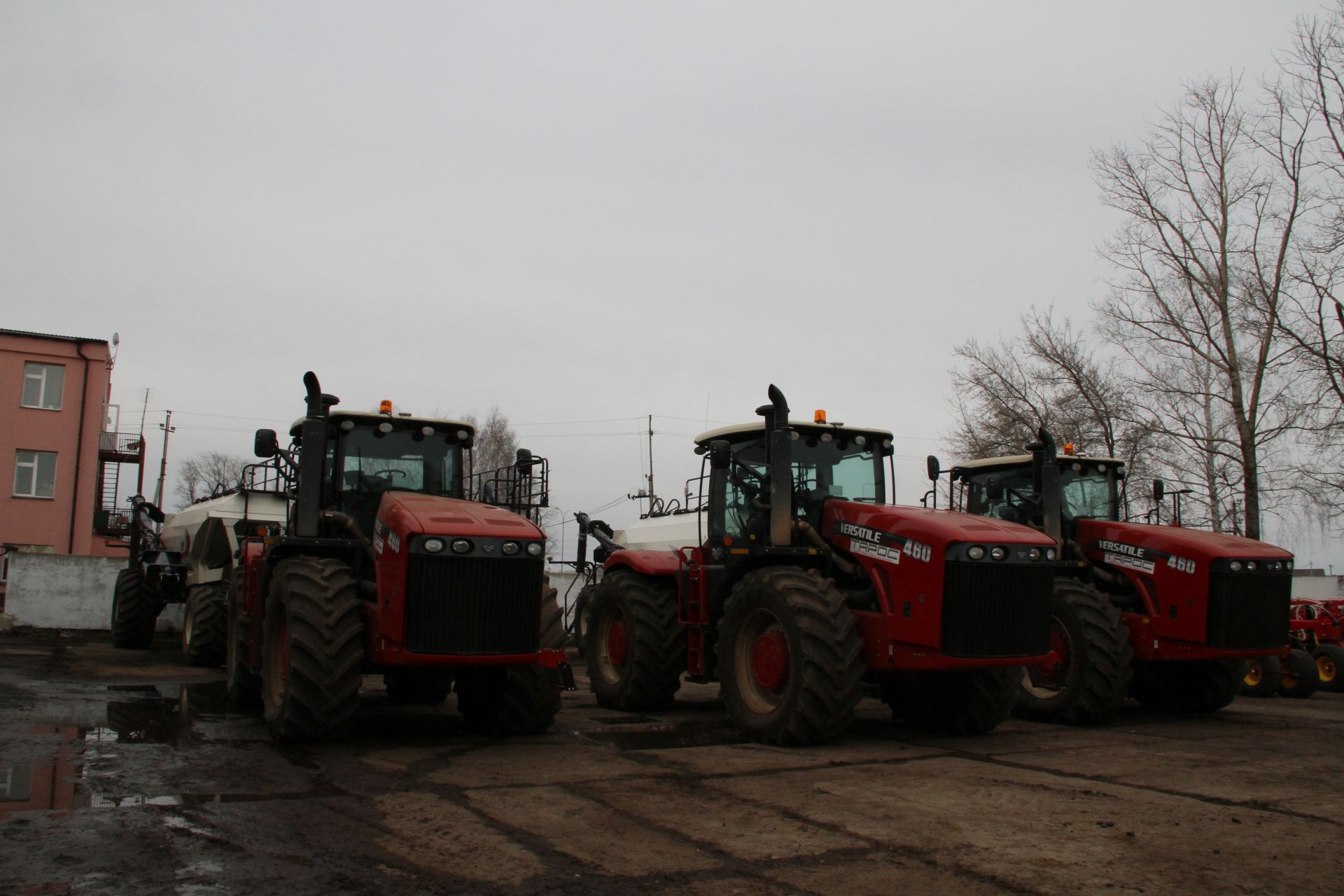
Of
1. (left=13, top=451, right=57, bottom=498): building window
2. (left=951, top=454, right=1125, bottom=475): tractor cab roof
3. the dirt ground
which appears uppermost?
(left=13, top=451, right=57, bottom=498): building window

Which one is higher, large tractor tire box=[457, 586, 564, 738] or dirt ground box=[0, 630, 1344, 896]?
large tractor tire box=[457, 586, 564, 738]

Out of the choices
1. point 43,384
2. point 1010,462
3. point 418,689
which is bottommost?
point 418,689

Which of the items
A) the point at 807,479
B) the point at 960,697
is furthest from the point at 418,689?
the point at 960,697

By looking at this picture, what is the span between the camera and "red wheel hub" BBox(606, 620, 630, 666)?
11.8m

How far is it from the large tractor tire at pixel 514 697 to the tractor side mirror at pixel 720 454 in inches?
86.4

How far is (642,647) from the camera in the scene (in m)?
11.2

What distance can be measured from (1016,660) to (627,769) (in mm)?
3422

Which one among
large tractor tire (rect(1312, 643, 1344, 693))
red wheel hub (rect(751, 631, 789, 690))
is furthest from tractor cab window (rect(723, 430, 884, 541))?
large tractor tire (rect(1312, 643, 1344, 693))

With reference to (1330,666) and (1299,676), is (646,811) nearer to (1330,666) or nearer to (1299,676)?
(1299,676)

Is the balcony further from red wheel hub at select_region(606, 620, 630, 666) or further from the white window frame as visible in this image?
red wheel hub at select_region(606, 620, 630, 666)

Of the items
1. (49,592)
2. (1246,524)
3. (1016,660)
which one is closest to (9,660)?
(49,592)

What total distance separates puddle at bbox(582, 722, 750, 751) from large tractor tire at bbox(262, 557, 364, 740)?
86.0 inches

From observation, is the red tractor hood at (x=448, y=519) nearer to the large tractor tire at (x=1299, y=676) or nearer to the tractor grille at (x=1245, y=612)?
the tractor grille at (x=1245, y=612)

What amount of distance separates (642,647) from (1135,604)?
17.7 feet
